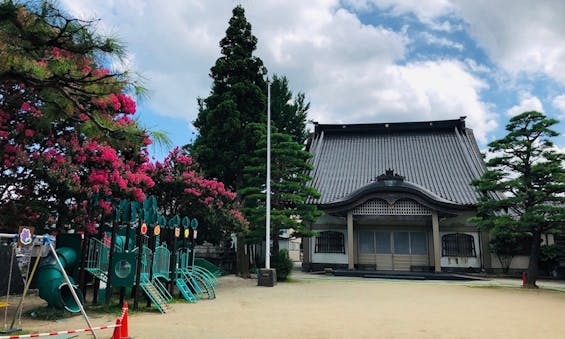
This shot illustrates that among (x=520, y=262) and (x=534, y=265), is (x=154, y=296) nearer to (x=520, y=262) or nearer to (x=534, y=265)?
(x=534, y=265)

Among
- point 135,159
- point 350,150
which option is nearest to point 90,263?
point 135,159

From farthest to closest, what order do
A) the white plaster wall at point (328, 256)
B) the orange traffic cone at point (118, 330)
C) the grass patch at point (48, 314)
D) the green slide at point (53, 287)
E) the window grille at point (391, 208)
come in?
the white plaster wall at point (328, 256)
the window grille at point (391, 208)
the green slide at point (53, 287)
the grass patch at point (48, 314)
the orange traffic cone at point (118, 330)

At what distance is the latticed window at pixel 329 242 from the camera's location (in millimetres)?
22328

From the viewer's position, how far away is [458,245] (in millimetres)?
21250

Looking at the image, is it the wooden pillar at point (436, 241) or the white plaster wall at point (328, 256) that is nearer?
the wooden pillar at point (436, 241)

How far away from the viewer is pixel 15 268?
9.48 meters

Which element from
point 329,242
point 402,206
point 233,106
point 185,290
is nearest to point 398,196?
point 402,206

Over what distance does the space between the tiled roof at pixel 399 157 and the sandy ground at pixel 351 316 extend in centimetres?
1050

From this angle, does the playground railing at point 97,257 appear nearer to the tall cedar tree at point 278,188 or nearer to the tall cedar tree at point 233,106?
the tall cedar tree at point 278,188

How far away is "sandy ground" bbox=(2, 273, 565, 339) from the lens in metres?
6.68

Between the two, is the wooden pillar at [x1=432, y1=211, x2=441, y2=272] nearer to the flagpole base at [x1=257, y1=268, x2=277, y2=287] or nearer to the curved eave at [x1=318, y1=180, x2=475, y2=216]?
the curved eave at [x1=318, y1=180, x2=475, y2=216]

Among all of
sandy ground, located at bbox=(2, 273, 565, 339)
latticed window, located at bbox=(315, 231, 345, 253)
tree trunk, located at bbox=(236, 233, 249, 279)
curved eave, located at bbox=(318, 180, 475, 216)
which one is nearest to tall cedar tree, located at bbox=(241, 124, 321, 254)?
tree trunk, located at bbox=(236, 233, 249, 279)

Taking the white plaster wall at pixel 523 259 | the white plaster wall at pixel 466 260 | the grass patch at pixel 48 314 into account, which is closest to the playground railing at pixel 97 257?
the grass patch at pixel 48 314

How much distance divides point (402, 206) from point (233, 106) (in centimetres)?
1057
